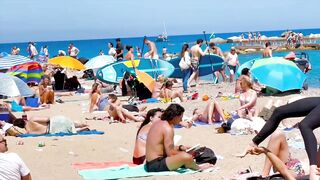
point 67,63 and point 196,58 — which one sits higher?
point 196,58

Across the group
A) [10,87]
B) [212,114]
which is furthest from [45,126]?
[212,114]

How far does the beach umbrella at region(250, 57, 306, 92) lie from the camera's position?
1273 cm

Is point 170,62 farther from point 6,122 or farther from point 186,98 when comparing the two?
point 6,122

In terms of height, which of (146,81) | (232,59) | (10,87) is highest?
(232,59)

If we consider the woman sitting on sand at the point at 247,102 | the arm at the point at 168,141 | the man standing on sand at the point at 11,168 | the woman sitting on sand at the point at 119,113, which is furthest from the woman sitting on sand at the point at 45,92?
the man standing on sand at the point at 11,168

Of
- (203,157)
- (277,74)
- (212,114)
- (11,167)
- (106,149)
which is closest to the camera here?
(11,167)

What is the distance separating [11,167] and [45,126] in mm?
4691

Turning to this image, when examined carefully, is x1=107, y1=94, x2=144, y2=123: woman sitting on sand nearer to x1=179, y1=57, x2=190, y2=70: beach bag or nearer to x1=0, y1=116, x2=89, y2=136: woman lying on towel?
x1=0, y1=116, x2=89, y2=136: woman lying on towel

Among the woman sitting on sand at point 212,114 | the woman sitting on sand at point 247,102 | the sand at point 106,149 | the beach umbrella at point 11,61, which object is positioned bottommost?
the sand at point 106,149

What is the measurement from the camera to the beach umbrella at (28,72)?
15.4m

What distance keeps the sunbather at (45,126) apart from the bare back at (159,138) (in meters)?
3.35

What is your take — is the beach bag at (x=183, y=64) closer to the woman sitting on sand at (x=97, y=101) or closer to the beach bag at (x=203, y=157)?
the woman sitting on sand at (x=97, y=101)

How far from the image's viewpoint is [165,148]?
6426 mm

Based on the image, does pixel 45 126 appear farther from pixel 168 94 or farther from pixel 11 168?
pixel 11 168
